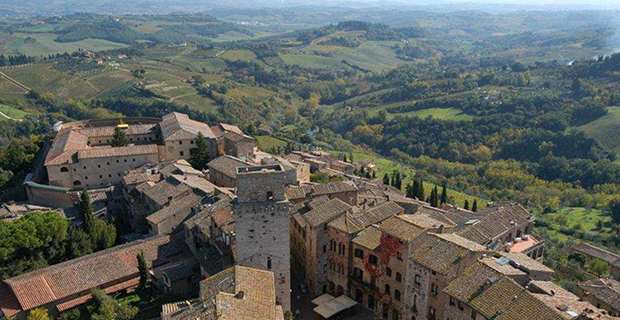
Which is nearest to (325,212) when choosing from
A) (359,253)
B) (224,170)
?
(359,253)

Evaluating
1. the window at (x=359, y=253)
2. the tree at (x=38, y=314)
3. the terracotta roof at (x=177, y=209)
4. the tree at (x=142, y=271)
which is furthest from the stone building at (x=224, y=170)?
the tree at (x=38, y=314)

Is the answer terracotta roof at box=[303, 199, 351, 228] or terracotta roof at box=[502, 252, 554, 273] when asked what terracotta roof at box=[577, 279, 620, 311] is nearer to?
terracotta roof at box=[502, 252, 554, 273]

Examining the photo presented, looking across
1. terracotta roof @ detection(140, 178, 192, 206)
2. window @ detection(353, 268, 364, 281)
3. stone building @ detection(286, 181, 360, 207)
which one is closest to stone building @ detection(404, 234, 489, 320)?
window @ detection(353, 268, 364, 281)

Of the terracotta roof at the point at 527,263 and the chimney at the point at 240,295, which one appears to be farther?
the terracotta roof at the point at 527,263

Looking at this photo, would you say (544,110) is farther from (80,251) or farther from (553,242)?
(80,251)

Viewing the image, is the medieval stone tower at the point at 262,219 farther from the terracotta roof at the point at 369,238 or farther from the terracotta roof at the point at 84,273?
the terracotta roof at the point at 84,273

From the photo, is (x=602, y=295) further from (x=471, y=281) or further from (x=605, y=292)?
(x=471, y=281)
